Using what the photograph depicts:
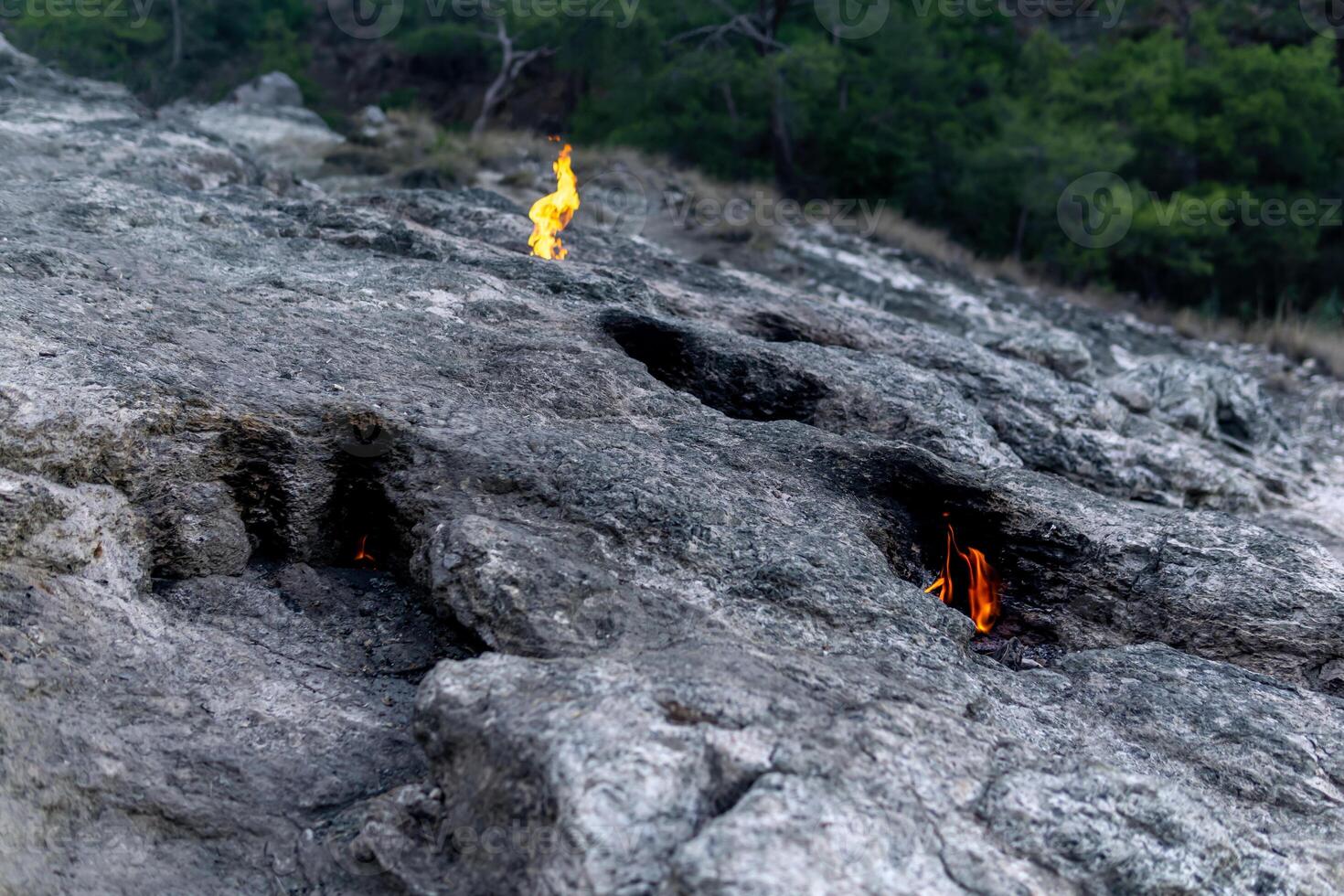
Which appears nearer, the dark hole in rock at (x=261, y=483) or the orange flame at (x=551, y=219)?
the dark hole in rock at (x=261, y=483)

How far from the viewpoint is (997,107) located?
16.3 m

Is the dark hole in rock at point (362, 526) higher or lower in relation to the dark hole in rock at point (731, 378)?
lower

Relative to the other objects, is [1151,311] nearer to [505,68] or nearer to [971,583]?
[505,68]

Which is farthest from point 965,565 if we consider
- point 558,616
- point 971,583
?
point 558,616

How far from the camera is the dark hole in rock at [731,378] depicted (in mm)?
4488

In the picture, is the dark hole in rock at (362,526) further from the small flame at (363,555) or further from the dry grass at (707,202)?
the dry grass at (707,202)

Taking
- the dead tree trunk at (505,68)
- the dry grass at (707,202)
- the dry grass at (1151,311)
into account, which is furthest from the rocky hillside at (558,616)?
the dead tree trunk at (505,68)

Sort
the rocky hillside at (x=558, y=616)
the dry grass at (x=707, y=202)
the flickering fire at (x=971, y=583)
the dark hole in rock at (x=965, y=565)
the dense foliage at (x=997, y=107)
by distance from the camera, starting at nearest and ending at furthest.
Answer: the rocky hillside at (x=558, y=616) < the dark hole in rock at (x=965, y=565) < the flickering fire at (x=971, y=583) < the dry grass at (x=707, y=202) < the dense foliage at (x=997, y=107)

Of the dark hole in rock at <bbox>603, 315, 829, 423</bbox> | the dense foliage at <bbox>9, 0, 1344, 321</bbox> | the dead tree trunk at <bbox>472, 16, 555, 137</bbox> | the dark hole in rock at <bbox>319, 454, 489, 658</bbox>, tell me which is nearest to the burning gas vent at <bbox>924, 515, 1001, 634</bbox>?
the dark hole in rock at <bbox>603, 315, 829, 423</bbox>

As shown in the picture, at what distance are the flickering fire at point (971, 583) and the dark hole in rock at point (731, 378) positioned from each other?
39.2 inches

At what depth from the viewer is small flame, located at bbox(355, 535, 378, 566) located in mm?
3377

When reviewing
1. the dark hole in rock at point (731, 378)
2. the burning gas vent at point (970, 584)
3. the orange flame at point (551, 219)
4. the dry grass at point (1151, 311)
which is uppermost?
the orange flame at point (551, 219)

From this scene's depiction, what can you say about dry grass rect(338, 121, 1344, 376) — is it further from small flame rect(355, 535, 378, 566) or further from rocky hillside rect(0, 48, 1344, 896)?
small flame rect(355, 535, 378, 566)

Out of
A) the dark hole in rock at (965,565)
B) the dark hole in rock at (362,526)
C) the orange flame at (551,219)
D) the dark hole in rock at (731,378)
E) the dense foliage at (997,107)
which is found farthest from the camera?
the dense foliage at (997,107)
